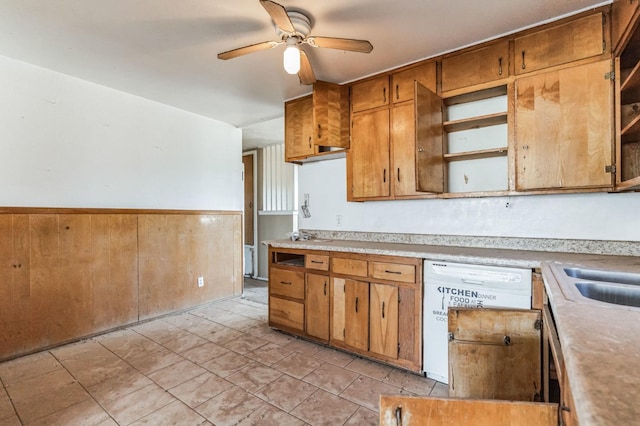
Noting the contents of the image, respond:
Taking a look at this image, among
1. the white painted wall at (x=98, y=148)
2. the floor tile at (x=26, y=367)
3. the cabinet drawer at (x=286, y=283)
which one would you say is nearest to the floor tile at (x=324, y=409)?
the cabinet drawer at (x=286, y=283)

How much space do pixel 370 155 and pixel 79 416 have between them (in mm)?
2800

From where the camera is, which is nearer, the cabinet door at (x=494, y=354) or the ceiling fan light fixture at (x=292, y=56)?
the cabinet door at (x=494, y=354)

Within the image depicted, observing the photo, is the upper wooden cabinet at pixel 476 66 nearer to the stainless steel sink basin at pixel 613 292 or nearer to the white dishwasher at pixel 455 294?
the white dishwasher at pixel 455 294

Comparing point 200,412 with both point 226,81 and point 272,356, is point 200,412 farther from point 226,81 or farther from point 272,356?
point 226,81

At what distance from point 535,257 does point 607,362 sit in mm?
1603

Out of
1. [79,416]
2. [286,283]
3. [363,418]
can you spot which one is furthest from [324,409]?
[79,416]

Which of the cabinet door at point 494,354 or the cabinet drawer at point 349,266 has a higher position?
the cabinet drawer at point 349,266

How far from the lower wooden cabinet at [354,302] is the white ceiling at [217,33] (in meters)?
1.68

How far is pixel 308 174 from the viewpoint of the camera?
3.66 meters

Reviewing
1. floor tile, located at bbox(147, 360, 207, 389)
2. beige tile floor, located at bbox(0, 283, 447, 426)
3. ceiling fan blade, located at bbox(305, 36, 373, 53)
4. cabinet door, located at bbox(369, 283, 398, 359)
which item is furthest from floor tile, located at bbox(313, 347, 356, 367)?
ceiling fan blade, located at bbox(305, 36, 373, 53)

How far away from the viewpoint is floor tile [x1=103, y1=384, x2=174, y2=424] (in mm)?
1844

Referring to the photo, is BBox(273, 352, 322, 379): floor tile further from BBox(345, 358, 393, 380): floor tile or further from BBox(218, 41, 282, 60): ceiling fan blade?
BBox(218, 41, 282, 60): ceiling fan blade

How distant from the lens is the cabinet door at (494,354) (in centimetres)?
135

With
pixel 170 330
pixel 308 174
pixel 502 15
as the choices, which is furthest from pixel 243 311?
pixel 502 15
